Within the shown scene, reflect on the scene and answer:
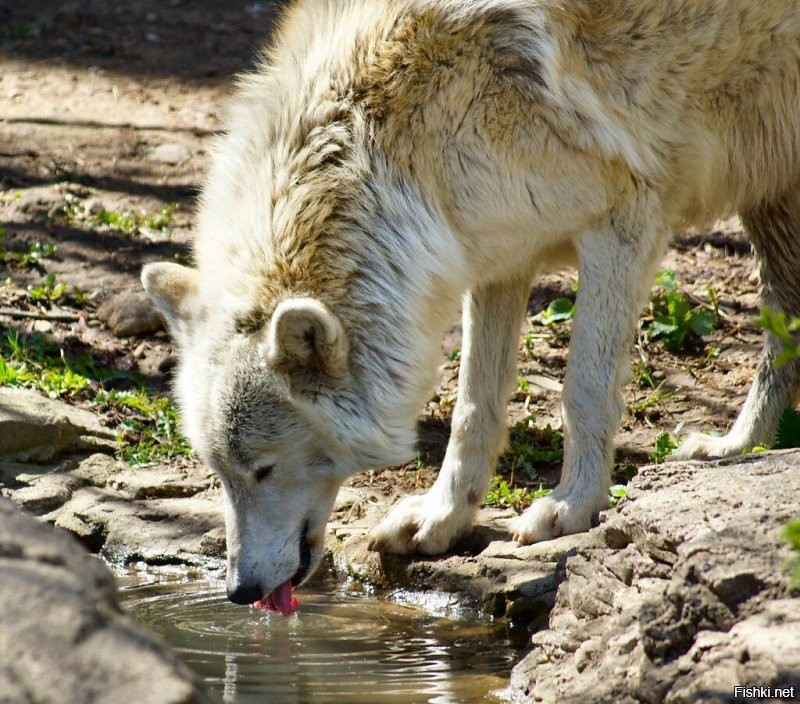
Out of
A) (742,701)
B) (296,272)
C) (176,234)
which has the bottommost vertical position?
(742,701)

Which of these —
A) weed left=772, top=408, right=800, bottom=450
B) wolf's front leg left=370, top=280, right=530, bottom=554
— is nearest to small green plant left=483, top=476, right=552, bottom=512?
wolf's front leg left=370, top=280, right=530, bottom=554

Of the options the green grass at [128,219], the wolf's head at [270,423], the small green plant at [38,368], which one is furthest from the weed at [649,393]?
the green grass at [128,219]

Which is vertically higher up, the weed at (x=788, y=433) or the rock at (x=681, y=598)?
the weed at (x=788, y=433)

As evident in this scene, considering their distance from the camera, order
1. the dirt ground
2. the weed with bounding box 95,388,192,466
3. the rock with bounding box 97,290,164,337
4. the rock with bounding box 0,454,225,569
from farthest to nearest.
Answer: the rock with bounding box 97,290,164,337
the dirt ground
the weed with bounding box 95,388,192,466
the rock with bounding box 0,454,225,569

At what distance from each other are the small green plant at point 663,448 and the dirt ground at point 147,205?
0.11m

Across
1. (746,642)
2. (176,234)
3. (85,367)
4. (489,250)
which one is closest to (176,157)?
(176,234)

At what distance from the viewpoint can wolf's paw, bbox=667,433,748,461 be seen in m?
5.55

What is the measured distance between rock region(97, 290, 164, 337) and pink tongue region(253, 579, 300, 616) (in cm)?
280

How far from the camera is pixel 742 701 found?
9.60 ft

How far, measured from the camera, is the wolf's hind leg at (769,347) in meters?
5.61

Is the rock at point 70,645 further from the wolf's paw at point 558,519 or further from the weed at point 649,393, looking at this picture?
the weed at point 649,393

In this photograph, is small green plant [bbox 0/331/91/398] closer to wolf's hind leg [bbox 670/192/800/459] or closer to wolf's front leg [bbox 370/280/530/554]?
wolf's front leg [bbox 370/280/530/554]

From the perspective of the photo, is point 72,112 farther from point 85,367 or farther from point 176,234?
point 85,367

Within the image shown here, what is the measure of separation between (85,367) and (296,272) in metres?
2.84
